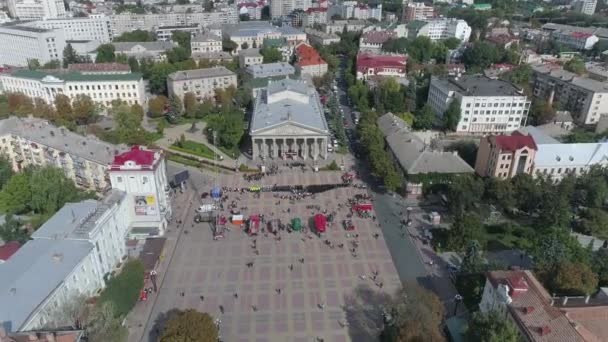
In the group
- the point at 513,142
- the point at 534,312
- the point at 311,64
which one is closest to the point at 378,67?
the point at 311,64

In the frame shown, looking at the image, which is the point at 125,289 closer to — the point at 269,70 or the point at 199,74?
the point at 199,74

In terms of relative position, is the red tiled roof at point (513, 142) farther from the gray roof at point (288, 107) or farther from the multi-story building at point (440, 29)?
the multi-story building at point (440, 29)

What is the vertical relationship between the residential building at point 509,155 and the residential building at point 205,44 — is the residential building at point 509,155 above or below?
below

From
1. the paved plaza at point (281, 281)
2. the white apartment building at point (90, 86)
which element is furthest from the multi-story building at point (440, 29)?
the paved plaza at point (281, 281)

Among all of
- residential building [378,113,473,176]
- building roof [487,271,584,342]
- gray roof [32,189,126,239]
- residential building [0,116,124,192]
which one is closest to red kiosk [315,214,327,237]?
residential building [378,113,473,176]

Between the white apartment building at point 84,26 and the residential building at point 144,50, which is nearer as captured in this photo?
the residential building at point 144,50

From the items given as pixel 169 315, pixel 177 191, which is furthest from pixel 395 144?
pixel 169 315

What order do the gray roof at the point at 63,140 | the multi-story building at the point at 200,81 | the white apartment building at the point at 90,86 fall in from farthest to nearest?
the multi-story building at the point at 200,81, the white apartment building at the point at 90,86, the gray roof at the point at 63,140
